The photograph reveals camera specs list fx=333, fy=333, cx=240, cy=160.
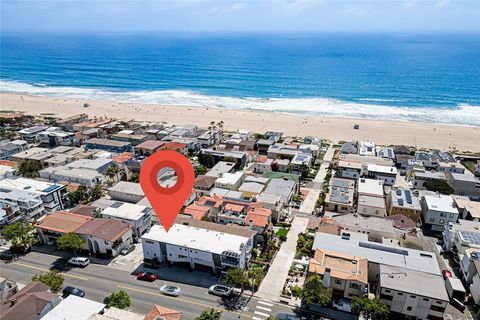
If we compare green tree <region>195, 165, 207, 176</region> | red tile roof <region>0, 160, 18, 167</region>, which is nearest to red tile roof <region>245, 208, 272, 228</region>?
green tree <region>195, 165, 207, 176</region>

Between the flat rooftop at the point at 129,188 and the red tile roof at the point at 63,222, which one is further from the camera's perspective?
the flat rooftop at the point at 129,188

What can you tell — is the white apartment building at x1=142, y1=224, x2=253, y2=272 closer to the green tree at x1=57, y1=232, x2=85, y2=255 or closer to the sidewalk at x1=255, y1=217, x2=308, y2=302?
the sidewalk at x1=255, y1=217, x2=308, y2=302

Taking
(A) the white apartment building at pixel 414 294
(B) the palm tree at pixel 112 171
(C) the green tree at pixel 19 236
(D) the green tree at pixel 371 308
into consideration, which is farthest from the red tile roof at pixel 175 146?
(D) the green tree at pixel 371 308

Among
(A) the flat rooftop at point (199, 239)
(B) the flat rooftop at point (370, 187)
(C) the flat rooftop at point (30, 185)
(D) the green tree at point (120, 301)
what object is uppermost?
(C) the flat rooftop at point (30, 185)

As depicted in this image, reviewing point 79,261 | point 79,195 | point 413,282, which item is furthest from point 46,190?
point 413,282

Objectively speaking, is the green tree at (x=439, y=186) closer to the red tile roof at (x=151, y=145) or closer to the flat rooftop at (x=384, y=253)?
the flat rooftop at (x=384, y=253)

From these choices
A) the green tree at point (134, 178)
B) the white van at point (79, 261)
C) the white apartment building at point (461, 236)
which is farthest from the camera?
the green tree at point (134, 178)
